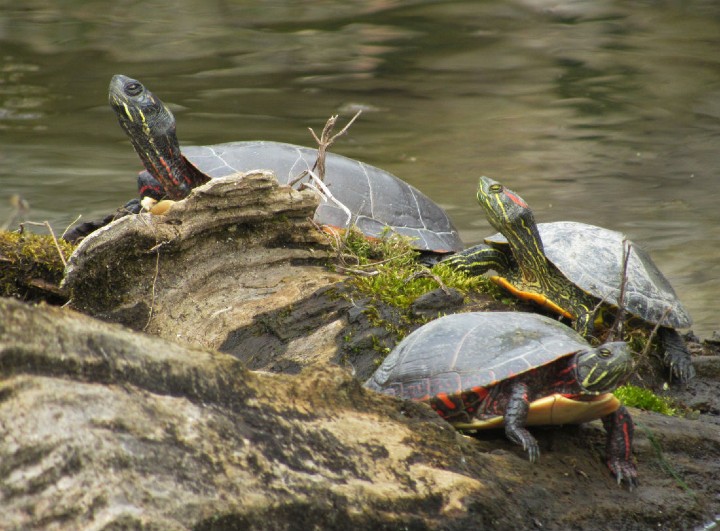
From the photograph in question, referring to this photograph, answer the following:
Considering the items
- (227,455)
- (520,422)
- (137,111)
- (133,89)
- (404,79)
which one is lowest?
(404,79)

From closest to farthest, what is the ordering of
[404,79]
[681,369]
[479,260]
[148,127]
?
[681,369] → [479,260] → [148,127] → [404,79]

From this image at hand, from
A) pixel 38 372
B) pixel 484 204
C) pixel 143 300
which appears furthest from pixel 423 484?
pixel 484 204

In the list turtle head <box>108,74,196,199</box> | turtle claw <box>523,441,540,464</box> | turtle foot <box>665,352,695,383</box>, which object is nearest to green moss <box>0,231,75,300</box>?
turtle head <box>108,74,196,199</box>

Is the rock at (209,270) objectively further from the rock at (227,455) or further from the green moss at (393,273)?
the rock at (227,455)

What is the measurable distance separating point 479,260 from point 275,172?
5.46 feet

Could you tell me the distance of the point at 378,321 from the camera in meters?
4.08

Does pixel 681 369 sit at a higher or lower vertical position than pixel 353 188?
lower

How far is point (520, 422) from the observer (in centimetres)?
→ 308

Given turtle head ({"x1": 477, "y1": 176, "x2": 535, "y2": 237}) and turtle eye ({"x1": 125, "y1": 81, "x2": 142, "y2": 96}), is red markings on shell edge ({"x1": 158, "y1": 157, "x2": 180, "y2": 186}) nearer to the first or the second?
turtle eye ({"x1": 125, "y1": 81, "x2": 142, "y2": 96})

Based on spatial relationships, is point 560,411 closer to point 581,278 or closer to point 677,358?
point 581,278

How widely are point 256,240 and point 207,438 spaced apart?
2146 millimetres

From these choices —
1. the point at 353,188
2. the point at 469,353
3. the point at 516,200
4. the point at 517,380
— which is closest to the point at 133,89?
the point at 353,188

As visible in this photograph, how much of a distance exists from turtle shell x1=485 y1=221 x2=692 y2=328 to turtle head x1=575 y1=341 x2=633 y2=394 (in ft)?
5.05

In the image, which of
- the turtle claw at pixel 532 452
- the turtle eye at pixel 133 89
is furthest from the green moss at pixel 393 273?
the turtle eye at pixel 133 89
